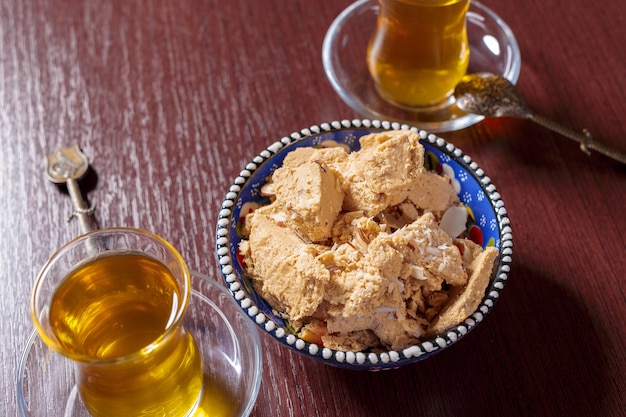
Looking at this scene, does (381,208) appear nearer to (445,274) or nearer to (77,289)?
(445,274)

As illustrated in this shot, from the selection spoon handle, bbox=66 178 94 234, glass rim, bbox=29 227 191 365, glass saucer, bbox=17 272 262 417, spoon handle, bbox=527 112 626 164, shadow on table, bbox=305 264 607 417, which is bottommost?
shadow on table, bbox=305 264 607 417

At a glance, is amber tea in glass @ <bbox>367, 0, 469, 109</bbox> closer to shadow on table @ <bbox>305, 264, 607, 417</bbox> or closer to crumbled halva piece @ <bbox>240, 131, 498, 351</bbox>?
crumbled halva piece @ <bbox>240, 131, 498, 351</bbox>

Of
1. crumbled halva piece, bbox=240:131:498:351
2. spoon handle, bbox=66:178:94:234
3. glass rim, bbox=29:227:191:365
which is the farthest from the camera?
spoon handle, bbox=66:178:94:234

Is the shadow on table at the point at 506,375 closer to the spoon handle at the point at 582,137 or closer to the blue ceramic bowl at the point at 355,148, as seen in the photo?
the blue ceramic bowl at the point at 355,148

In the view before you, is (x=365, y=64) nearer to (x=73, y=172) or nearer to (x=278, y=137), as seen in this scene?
(x=278, y=137)

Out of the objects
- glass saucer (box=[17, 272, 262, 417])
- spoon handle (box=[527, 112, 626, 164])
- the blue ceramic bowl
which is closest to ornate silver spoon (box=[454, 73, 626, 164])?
spoon handle (box=[527, 112, 626, 164])

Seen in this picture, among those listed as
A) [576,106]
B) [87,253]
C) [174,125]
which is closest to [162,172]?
[174,125]

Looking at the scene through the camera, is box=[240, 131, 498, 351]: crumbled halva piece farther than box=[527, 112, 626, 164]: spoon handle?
No
